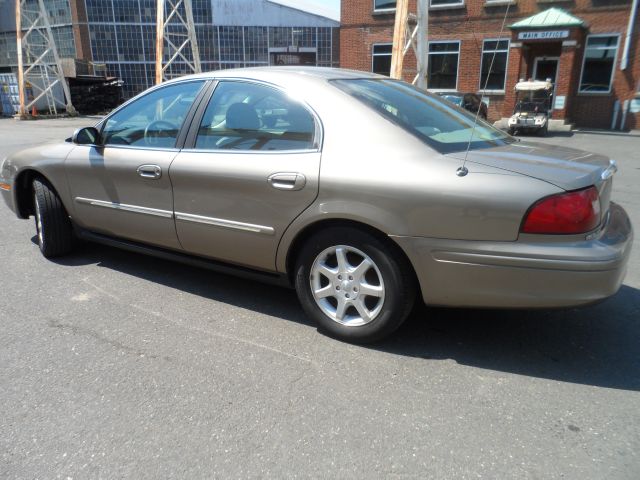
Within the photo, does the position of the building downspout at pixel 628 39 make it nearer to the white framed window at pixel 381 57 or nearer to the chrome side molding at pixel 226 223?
the white framed window at pixel 381 57

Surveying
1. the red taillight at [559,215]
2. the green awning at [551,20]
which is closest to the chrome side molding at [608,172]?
the red taillight at [559,215]

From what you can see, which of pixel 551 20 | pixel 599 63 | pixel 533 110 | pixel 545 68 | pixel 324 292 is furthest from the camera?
pixel 545 68

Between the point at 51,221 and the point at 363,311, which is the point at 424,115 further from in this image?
the point at 51,221

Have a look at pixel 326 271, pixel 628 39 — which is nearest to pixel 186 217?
pixel 326 271

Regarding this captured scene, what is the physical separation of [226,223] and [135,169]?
937 mm

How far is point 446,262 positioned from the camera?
2.71m

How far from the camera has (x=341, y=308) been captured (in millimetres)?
3131

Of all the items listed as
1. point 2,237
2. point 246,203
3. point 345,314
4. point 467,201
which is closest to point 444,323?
point 345,314

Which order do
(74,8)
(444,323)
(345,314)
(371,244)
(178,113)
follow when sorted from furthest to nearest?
(74,8) → (178,113) → (444,323) → (345,314) → (371,244)

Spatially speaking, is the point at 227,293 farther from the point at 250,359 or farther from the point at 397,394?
the point at 397,394

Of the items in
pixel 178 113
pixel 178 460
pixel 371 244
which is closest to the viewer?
pixel 178 460

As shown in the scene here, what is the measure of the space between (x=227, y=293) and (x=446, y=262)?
6.16ft

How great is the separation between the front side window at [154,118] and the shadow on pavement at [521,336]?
3.82 feet

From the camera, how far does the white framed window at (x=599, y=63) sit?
19812mm
